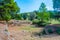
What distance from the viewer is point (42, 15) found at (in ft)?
78.6

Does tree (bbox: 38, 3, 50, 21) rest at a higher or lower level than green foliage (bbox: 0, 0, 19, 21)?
lower

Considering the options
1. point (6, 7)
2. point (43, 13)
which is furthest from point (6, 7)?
point (43, 13)

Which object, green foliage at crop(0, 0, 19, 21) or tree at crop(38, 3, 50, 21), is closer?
green foliage at crop(0, 0, 19, 21)

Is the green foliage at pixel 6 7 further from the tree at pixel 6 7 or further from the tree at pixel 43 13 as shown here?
the tree at pixel 43 13

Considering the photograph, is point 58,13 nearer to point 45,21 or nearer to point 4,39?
point 45,21

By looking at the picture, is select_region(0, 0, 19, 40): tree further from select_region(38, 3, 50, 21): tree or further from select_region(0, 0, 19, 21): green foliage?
select_region(38, 3, 50, 21): tree

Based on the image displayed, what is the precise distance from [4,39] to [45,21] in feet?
48.9

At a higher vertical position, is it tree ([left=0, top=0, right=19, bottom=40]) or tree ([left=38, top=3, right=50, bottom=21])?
tree ([left=0, top=0, right=19, bottom=40])

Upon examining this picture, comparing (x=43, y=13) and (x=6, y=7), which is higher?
(x=6, y=7)

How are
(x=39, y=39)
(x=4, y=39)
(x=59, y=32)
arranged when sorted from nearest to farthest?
(x=4, y=39)
(x=39, y=39)
(x=59, y=32)

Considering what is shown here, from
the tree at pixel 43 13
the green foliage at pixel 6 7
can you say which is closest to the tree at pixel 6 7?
the green foliage at pixel 6 7

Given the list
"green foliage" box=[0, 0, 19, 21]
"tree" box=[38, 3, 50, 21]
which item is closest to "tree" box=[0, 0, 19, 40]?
"green foliage" box=[0, 0, 19, 21]

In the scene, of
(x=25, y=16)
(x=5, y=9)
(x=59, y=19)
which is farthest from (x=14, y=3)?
(x=25, y=16)

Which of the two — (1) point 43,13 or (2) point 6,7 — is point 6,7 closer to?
(2) point 6,7
